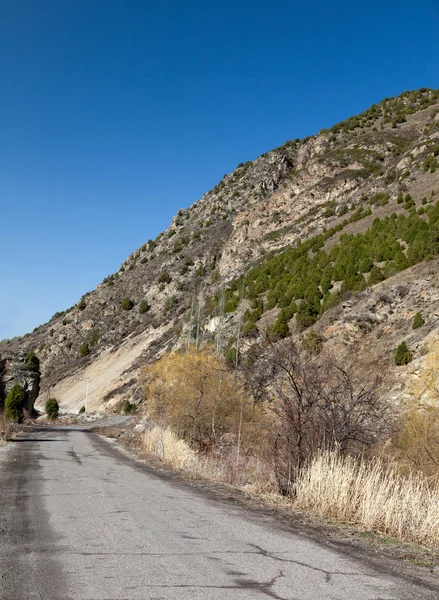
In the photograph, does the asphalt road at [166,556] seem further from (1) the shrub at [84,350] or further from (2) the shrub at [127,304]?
(2) the shrub at [127,304]

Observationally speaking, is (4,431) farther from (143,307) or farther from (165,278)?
(165,278)

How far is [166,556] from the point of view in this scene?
5324 millimetres

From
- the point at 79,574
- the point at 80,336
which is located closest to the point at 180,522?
the point at 79,574

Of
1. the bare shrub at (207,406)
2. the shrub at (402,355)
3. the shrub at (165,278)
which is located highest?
the shrub at (165,278)

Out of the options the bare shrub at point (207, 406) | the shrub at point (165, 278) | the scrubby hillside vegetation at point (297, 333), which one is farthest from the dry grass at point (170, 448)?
the shrub at point (165, 278)

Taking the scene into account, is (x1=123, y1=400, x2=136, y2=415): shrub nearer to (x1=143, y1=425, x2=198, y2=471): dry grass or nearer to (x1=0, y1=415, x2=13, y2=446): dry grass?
(x1=0, y1=415, x2=13, y2=446): dry grass

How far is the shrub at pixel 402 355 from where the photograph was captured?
21.5 meters

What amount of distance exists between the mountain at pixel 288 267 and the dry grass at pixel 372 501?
12.7 meters

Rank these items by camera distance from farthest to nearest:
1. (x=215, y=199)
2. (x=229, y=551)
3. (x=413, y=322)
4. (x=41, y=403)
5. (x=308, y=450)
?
(x=215, y=199), (x=41, y=403), (x=413, y=322), (x=308, y=450), (x=229, y=551)

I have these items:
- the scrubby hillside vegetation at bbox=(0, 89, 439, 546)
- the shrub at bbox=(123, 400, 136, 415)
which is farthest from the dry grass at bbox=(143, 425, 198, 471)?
the shrub at bbox=(123, 400, 136, 415)

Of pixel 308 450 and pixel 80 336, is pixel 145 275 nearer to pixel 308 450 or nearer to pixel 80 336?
pixel 80 336

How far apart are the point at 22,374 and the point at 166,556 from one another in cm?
Result: 3961

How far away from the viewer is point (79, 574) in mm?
4645

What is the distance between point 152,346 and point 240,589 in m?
57.8
